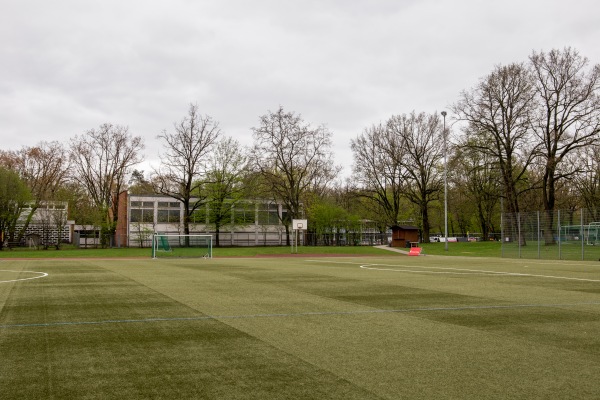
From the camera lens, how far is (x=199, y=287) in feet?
49.1

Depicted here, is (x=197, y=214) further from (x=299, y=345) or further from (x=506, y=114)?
(x=299, y=345)

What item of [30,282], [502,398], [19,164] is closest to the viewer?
[502,398]

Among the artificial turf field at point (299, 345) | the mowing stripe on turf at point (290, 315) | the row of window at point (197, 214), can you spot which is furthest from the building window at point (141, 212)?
the mowing stripe on turf at point (290, 315)

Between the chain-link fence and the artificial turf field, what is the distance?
74.1 feet

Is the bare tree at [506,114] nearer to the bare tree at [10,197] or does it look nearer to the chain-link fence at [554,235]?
the chain-link fence at [554,235]

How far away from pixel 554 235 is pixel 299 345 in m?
33.1

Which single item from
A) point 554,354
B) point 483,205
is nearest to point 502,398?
point 554,354

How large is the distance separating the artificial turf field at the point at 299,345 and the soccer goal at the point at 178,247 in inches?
1054

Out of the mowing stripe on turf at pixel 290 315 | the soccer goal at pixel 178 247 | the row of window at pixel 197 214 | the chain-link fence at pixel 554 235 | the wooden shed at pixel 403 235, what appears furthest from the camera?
the row of window at pixel 197 214

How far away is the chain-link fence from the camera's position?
109ft

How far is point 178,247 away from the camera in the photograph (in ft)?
132

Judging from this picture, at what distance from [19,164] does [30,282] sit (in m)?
54.9

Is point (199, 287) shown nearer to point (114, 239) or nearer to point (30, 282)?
point (30, 282)

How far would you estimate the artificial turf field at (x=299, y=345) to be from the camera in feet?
16.5
